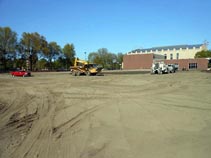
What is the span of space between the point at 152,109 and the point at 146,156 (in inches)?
222

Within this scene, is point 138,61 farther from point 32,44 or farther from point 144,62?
point 32,44

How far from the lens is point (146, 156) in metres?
6.53

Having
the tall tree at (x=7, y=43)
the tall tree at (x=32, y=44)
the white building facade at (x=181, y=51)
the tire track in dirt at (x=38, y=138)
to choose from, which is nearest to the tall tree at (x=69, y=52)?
the tall tree at (x=32, y=44)

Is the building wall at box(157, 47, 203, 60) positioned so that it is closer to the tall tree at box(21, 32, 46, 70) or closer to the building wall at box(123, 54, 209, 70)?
the building wall at box(123, 54, 209, 70)

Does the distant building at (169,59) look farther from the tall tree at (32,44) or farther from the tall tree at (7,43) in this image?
the tall tree at (7,43)

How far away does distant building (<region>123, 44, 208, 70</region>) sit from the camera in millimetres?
104131

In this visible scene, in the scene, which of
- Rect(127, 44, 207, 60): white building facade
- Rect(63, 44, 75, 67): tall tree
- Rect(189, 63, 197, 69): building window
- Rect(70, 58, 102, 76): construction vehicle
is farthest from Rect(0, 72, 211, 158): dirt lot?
Rect(127, 44, 207, 60): white building facade

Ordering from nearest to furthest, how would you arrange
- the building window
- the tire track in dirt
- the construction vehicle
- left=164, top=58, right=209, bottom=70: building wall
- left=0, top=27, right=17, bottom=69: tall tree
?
the tire track in dirt < the construction vehicle < left=0, top=27, right=17, bottom=69: tall tree < left=164, top=58, right=209, bottom=70: building wall < the building window

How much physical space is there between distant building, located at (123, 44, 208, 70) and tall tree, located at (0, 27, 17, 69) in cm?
5762

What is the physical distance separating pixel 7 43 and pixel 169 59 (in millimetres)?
77737

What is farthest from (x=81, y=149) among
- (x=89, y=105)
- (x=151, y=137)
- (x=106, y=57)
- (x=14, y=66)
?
(x=106, y=57)

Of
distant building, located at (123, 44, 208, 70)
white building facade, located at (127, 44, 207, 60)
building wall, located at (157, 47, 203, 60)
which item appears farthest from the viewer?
white building facade, located at (127, 44, 207, 60)

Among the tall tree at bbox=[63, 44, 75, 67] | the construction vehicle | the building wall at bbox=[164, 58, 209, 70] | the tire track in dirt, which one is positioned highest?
the tall tree at bbox=[63, 44, 75, 67]

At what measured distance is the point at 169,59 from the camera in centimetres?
12825
